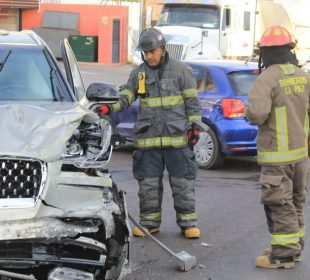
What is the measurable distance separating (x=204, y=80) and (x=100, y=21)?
88.3 feet

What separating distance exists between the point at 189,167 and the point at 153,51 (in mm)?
1142

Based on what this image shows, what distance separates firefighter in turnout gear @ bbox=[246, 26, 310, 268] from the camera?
5.30m

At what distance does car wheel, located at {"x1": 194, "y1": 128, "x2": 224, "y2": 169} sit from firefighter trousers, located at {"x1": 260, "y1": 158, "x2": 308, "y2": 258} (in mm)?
4255

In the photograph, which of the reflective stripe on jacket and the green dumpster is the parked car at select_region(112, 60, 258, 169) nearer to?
the reflective stripe on jacket

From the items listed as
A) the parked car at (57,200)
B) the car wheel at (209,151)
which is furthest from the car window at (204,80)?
the parked car at (57,200)

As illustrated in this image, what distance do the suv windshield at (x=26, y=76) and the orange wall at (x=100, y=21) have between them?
97.8 feet

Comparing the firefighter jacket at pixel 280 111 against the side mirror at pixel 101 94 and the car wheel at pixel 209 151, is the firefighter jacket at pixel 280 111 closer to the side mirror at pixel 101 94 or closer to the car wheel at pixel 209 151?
the side mirror at pixel 101 94

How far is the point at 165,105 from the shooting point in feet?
20.6

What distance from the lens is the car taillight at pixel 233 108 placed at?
376 inches

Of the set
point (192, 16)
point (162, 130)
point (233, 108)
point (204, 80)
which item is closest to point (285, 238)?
point (162, 130)

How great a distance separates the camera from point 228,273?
5406 mm

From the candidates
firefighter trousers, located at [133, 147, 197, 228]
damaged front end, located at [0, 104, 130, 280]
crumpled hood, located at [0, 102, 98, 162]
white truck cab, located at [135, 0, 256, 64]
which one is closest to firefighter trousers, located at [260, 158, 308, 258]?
firefighter trousers, located at [133, 147, 197, 228]

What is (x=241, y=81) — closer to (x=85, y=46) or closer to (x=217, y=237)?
(x=217, y=237)

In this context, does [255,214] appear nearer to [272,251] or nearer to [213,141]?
[272,251]
